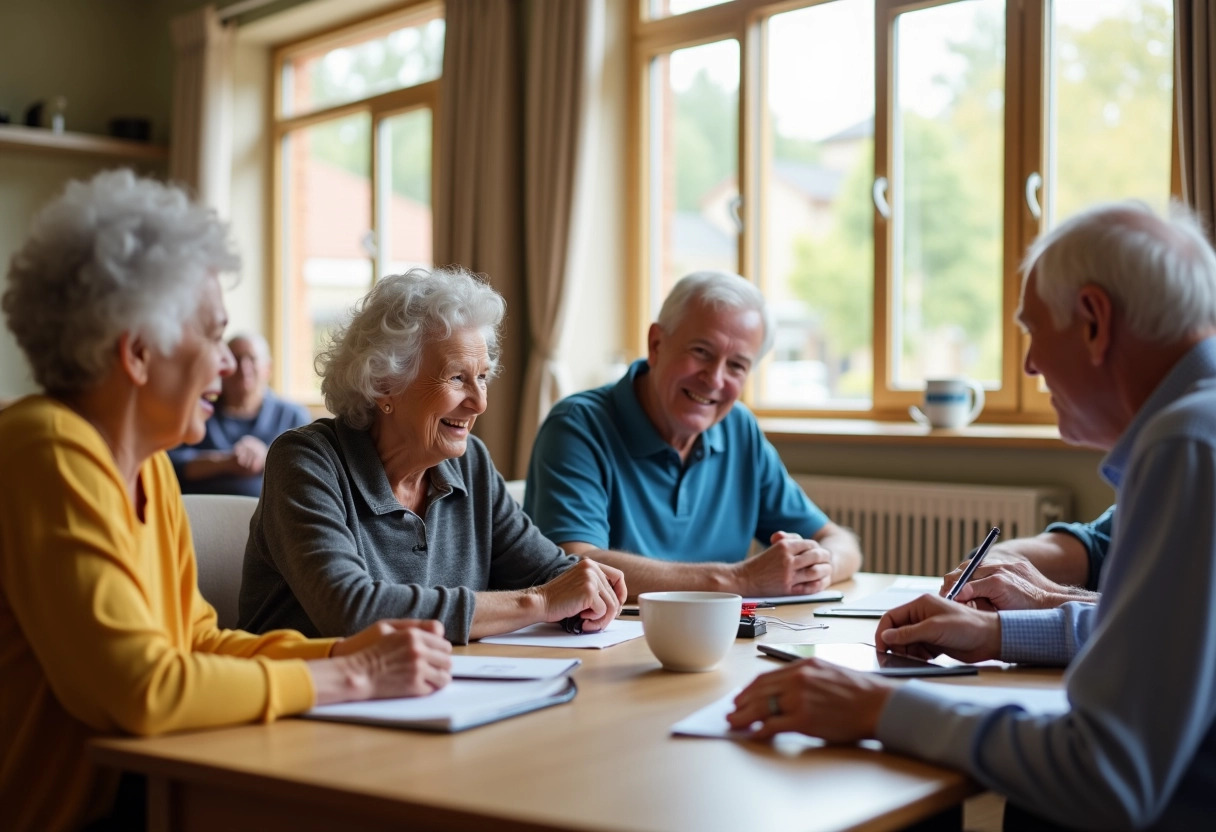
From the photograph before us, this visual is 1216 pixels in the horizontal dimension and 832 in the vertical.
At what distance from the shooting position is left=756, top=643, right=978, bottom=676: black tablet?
1446 millimetres

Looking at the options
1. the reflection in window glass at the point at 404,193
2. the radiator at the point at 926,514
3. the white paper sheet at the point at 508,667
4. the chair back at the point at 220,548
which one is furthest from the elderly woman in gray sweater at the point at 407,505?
the reflection in window glass at the point at 404,193

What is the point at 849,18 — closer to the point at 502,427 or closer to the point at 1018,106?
the point at 1018,106

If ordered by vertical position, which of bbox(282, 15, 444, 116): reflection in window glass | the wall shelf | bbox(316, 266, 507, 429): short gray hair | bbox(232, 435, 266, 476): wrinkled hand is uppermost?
bbox(282, 15, 444, 116): reflection in window glass

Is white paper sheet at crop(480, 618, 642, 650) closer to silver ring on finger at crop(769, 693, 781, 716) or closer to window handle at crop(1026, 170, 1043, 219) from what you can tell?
silver ring on finger at crop(769, 693, 781, 716)

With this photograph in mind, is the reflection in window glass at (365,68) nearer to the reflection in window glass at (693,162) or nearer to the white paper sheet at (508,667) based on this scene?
the reflection in window glass at (693,162)

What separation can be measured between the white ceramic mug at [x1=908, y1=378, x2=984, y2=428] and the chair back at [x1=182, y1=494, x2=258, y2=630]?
2.11 m

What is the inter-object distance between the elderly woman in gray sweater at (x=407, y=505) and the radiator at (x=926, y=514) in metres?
1.68

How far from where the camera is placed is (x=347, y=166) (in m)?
6.00

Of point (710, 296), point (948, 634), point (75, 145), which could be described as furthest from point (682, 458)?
point (75, 145)

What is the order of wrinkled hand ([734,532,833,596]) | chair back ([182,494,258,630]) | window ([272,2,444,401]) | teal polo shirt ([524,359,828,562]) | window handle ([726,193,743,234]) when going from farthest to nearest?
window ([272,2,444,401])
window handle ([726,193,743,234])
teal polo shirt ([524,359,828,562])
wrinkled hand ([734,532,833,596])
chair back ([182,494,258,630])

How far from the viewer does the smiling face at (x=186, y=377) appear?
→ 1.30 meters

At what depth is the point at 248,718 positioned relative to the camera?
4.03ft

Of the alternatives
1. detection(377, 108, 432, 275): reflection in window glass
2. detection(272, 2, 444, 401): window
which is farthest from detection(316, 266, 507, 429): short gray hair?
detection(377, 108, 432, 275): reflection in window glass

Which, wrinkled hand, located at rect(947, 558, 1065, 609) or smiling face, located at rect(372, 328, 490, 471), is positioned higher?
smiling face, located at rect(372, 328, 490, 471)
